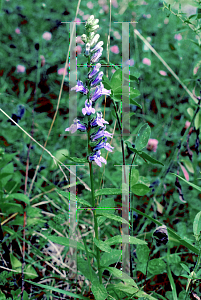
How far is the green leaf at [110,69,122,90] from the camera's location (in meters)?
1.22

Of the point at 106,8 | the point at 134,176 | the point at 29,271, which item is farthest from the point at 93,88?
the point at 106,8

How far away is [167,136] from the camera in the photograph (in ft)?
7.18

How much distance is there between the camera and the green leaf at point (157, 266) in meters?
1.35

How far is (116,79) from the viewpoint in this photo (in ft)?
4.04

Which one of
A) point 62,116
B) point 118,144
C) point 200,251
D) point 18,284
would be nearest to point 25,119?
point 62,116

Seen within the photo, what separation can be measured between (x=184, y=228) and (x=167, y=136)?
76 centimetres

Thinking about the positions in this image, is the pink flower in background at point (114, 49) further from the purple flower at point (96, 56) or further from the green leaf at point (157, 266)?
the green leaf at point (157, 266)

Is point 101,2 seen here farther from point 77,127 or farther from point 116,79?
point 77,127

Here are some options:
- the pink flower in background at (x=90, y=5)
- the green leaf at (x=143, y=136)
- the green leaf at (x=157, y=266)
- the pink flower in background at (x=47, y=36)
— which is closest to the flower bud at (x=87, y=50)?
the green leaf at (x=143, y=136)

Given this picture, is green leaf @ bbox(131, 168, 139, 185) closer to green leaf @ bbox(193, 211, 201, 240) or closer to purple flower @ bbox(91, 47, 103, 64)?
green leaf @ bbox(193, 211, 201, 240)

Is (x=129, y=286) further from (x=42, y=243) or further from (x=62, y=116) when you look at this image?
(x=62, y=116)

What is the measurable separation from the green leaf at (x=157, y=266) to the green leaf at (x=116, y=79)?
828mm

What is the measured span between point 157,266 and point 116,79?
88cm

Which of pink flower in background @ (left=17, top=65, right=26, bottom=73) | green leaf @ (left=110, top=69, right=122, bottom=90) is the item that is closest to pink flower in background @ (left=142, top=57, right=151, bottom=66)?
pink flower in background @ (left=17, top=65, right=26, bottom=73)
